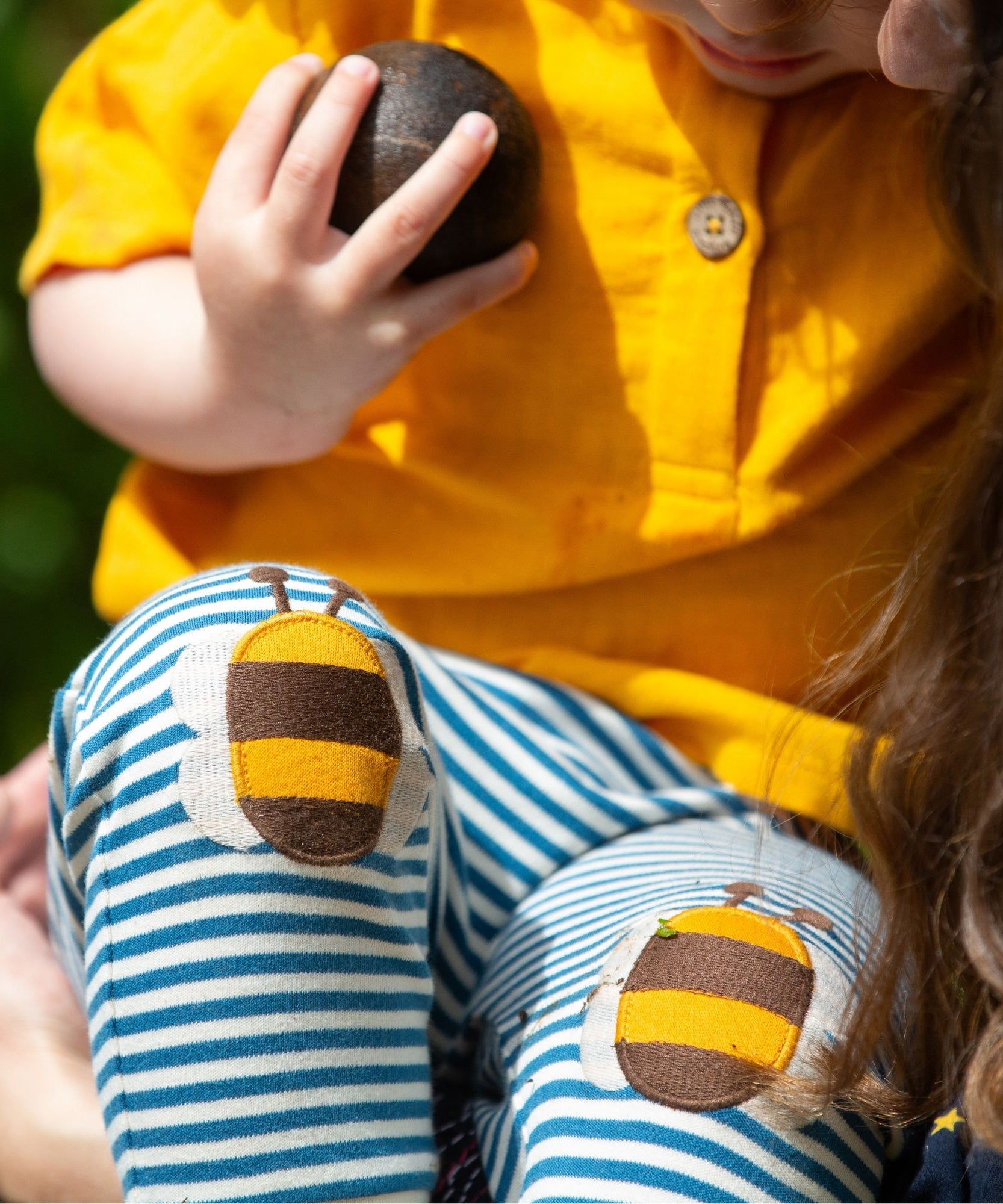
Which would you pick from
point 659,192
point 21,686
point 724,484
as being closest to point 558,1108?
point 724,484

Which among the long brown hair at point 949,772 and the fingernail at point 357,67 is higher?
the fingernail at point 357,67

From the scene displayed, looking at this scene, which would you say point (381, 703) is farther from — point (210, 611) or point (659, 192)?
point (659, 192)

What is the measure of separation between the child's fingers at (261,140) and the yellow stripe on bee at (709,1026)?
1.56ft

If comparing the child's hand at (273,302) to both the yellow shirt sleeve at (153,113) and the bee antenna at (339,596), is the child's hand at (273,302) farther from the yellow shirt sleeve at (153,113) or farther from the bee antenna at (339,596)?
the bee antenna at (339,596)

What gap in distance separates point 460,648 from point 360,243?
11.0 inches

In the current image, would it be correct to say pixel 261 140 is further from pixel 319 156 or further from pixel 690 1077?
pixel 690 1077

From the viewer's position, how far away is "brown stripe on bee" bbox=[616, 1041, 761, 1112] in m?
0.57

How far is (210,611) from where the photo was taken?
0.62m

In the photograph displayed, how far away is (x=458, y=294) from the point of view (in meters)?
0.72

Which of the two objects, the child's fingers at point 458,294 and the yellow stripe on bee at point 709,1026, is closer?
the yellow stripe on bee at point 709,1026

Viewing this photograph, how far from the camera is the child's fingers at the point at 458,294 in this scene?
0.72 m

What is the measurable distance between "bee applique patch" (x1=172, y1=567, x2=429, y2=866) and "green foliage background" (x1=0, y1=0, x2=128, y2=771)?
25.6 inches

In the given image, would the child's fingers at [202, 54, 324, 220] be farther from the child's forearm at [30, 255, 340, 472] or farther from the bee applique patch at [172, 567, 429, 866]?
the bee applique patch at [172, 567, 429, 866]

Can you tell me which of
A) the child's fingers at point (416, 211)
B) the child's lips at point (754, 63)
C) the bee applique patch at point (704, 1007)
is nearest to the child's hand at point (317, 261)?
the child's fingers at point (416, 211)
